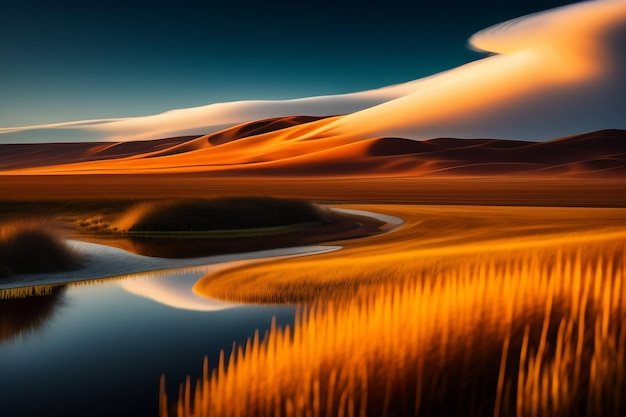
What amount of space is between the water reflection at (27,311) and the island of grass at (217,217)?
10858mm

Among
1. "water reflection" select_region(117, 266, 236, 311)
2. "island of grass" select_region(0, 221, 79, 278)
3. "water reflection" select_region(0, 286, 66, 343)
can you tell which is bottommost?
"water reflection" select_region(117, 266, 236, 311)

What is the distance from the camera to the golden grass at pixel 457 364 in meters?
4.79

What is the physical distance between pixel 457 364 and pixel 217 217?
71.7 feet

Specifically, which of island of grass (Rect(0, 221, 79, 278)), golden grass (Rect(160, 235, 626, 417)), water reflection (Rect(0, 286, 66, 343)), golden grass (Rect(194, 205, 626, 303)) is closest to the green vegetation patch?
golden grass (Rect(194, 205, 626, 303))

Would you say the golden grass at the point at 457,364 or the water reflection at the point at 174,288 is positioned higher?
the golden grass at the point at 457,364

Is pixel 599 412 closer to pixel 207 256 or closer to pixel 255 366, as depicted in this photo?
pixel 255 366

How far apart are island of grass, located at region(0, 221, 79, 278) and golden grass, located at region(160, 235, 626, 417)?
11.0m

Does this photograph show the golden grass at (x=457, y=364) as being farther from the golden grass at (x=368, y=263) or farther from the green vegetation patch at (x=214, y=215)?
the green vegetation patch at (x=214, y=215)

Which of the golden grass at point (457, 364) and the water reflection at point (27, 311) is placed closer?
the golden grass at point (457, 364)

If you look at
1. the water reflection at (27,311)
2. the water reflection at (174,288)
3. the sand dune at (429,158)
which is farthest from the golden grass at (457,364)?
the sand dune at (429,158)

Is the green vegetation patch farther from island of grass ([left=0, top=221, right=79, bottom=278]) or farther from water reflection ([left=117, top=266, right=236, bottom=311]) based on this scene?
water reflection ([left=117, top=266, right=236, bottom=311])

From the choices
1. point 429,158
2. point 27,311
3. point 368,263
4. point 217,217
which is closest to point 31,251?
point 27,311

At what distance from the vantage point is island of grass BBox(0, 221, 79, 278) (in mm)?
15922

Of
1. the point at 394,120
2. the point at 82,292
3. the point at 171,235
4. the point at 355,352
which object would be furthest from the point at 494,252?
the point at 394,120
